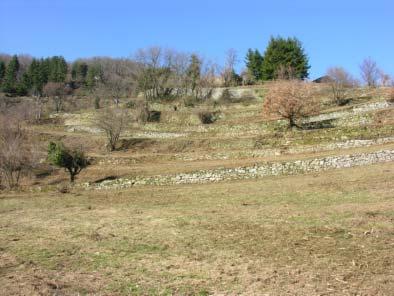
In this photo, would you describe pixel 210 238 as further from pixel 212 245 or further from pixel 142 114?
pixel 142 114

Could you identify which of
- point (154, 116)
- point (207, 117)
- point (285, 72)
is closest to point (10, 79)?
point (154, 116)

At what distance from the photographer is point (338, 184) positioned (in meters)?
21.9

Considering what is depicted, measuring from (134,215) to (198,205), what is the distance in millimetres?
3464

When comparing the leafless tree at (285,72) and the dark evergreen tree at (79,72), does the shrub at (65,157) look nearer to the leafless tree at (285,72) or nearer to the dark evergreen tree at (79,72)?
the leafless tree at (285,72)

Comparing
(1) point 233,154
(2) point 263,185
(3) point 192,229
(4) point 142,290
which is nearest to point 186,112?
(1) point 233,154

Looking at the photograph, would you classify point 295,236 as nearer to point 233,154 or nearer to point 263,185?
point 263,185

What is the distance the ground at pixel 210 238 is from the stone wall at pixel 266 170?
4.55ft

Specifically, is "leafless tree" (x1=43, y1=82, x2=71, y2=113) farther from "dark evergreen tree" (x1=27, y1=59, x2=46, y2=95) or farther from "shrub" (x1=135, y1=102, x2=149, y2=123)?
"shrub" (x1=135, y1=102, x2=149, y2=123)

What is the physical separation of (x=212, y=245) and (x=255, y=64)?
258 feet

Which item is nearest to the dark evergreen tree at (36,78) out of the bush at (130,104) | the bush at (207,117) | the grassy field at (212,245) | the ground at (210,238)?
the bush at (130,104)

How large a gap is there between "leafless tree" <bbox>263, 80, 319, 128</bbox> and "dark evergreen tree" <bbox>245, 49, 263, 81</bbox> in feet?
130

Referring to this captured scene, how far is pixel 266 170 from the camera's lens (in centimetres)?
2962

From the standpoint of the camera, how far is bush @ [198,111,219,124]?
2437 inches

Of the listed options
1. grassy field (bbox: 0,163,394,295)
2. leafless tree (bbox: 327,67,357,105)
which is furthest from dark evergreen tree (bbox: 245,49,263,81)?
grassy field (bbox: 0,163,394,295)
